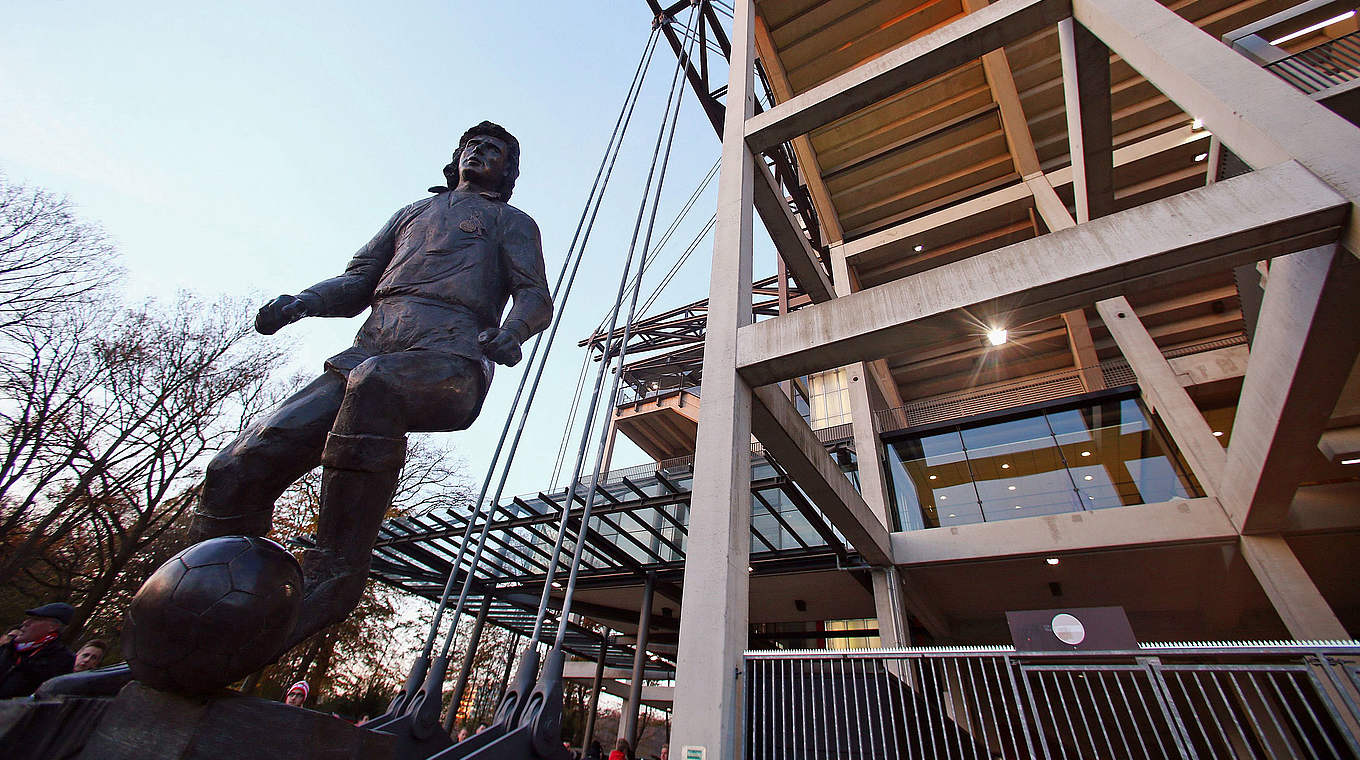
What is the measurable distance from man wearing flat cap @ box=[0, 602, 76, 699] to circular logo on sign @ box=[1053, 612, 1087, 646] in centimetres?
653

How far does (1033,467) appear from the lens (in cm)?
1228

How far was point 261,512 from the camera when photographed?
8.26 feet

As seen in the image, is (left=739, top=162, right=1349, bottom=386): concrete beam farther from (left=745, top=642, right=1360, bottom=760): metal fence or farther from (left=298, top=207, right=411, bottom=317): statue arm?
(left=298, top=207, right=411, bottom=317): statue arm

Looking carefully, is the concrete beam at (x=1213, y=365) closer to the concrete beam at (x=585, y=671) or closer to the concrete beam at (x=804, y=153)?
the concrete beam at (x=804, y=153)

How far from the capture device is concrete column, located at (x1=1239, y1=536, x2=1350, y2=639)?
26.7 feet

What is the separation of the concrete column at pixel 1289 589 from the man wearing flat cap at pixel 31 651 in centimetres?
1332

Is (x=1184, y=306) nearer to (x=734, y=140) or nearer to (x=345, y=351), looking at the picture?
(x=734, y=140)

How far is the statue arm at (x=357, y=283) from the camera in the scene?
10.3ft

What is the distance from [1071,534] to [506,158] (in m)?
11.7

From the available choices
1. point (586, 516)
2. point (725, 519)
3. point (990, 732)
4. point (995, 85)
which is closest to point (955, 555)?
point (990, 732)

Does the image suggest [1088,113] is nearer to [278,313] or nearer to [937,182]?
[937,182]

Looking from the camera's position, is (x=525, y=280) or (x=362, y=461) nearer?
(x=362, y=461)

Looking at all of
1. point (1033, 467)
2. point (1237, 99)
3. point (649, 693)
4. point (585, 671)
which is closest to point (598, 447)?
point (1237, 99)

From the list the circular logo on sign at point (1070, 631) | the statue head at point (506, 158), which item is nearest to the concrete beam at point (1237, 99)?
the circular logo on sign at point (1070, 631)
